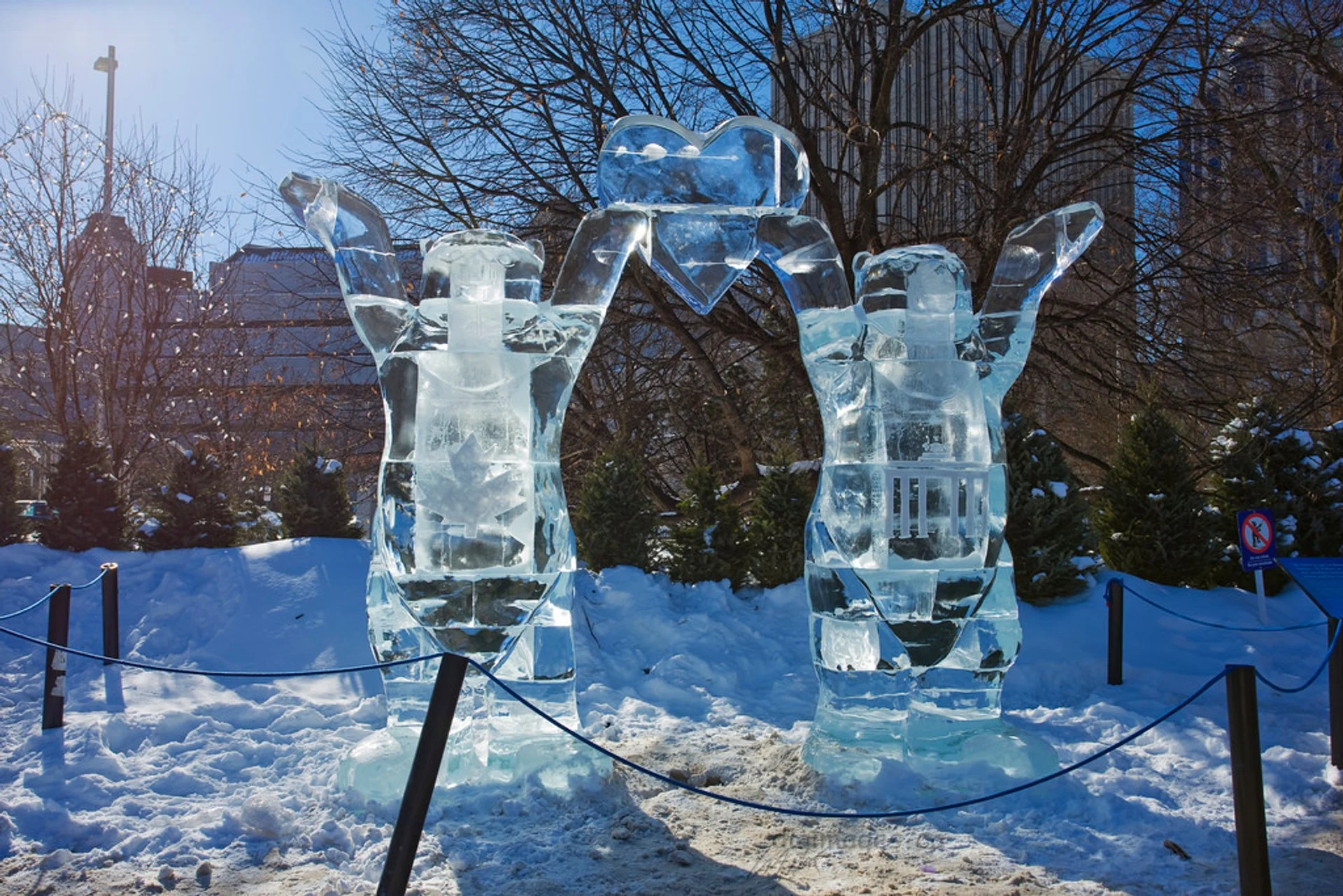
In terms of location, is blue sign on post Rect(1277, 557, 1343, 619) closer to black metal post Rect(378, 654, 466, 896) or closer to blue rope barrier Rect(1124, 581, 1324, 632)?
blue rope barrier Rect(1124, 581, 1324, 632)

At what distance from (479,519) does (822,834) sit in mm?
1937

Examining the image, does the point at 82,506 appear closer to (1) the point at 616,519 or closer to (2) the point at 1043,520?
(1) the point at 616,519

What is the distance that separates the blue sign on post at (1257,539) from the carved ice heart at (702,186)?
5.00 meters

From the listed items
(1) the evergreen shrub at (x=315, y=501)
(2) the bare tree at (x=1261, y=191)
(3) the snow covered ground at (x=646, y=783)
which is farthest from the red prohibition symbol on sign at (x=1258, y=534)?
(1) the evergreen shrub at (x=315, y=501)

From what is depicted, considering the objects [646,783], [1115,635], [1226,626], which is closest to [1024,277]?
[646,783]

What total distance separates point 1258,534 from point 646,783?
17.2 ft

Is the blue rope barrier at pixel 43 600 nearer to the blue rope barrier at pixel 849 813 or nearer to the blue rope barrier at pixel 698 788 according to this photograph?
the blue rope barrier at pixel 698 788

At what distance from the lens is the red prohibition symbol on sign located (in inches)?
296

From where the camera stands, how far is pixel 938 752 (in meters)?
4.71

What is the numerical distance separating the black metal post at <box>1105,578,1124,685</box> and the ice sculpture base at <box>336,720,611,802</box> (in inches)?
155

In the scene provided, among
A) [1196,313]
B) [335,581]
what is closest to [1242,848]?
[335,581]

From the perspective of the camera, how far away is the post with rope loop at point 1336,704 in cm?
480

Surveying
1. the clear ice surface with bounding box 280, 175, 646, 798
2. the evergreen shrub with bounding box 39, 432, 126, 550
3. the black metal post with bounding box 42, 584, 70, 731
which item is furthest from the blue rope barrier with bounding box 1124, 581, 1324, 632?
the evergreen shrub with bounding box 39, 432, 126, 550

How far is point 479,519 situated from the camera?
14.3 feet
